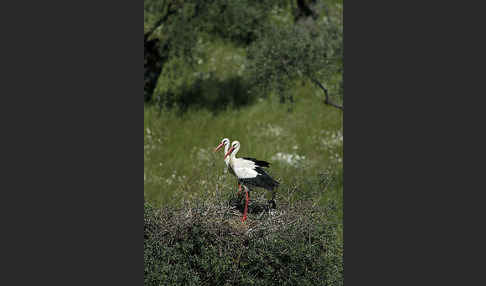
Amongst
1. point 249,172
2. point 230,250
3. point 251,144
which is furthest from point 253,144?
point 230,250

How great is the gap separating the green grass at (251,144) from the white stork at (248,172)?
2.32 feet

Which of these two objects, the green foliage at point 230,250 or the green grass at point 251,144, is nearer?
the green foliage at point 230,250

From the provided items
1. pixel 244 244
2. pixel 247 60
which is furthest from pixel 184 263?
pixel 247 60

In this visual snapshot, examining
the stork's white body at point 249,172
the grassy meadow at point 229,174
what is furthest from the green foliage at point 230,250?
the stork's white body at point 249,172

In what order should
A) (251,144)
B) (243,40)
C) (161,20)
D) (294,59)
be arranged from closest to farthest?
(251,144), (294,59), (161,20), (243,40)

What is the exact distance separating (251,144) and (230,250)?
6.88ft

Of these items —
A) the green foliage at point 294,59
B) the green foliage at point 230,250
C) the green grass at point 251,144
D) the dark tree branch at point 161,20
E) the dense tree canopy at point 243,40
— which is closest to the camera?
the green foliage at point 230,250

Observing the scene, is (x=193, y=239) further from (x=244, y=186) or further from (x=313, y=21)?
(x=313, y=21)

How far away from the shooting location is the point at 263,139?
8.41 meters

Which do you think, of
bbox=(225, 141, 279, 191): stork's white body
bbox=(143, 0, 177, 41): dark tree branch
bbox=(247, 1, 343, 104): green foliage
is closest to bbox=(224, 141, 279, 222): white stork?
bbox=(225, 141, 279, 191): stork's white body

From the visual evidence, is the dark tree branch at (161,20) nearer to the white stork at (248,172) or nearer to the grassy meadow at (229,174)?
the grassy meadow at (229,174)

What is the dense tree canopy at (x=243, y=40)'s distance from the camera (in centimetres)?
838

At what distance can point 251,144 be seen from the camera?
793 centimetres

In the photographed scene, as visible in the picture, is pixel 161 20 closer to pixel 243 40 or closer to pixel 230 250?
pixel 243 40
